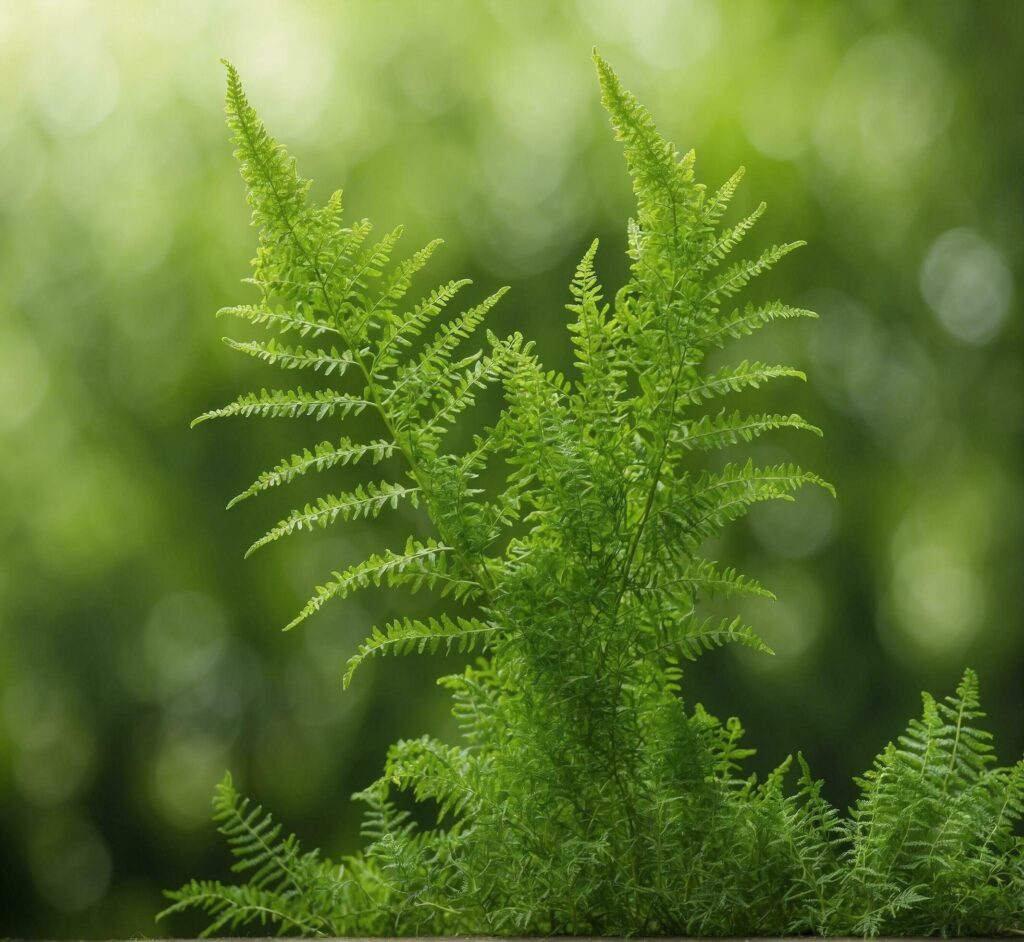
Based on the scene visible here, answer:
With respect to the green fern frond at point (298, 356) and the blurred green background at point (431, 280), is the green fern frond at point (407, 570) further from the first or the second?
the blurred green background at point (431, 280)

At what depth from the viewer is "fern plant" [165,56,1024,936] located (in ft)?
2.85

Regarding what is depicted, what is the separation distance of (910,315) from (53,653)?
1.42 meters

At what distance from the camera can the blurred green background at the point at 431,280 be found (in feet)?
5.34

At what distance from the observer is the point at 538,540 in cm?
93

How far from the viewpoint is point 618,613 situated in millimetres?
905

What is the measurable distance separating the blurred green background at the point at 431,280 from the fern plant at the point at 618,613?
73 cm

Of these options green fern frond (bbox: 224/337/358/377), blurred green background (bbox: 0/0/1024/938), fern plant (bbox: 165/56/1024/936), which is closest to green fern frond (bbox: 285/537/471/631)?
fern plant (bbox: 165/56/1024/936)

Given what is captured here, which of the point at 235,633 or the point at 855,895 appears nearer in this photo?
the point at 855,895

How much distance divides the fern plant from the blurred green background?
73cm

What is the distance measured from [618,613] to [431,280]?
93 cm

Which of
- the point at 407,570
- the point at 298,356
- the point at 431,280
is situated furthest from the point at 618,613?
the point at 431,280

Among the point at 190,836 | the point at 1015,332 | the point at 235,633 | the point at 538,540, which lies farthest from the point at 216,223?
the point at 1015,332

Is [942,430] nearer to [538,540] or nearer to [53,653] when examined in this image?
[538,540]

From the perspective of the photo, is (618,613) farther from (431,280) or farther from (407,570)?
(431,280)
